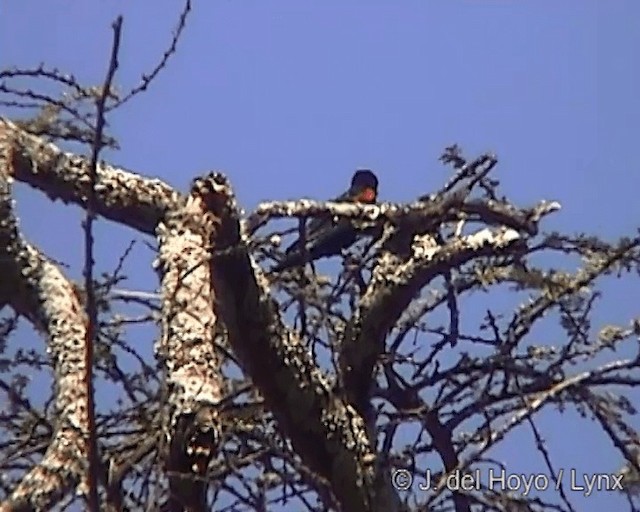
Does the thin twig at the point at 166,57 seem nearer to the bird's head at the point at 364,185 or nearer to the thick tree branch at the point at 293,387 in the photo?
the thick tree branch at the point at 293,387

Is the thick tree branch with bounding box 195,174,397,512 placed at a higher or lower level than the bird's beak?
lower

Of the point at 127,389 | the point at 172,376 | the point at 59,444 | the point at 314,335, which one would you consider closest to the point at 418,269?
the point at 314,335

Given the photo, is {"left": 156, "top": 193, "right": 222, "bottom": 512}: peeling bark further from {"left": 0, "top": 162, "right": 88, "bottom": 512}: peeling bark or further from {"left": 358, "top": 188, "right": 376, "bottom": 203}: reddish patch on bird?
{"left": 358, "top": 188, "right": 376, "bottom": 203}: reddish patch on bird

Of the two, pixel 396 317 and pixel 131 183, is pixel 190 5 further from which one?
pixel 396 317

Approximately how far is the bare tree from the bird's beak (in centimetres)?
72

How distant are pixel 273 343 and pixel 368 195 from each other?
1527 mm

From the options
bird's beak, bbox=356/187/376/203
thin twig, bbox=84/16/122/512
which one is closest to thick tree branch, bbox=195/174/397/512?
thin twig, bbox=84/16/122/512

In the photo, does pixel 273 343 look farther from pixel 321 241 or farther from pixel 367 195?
pixel 367 195

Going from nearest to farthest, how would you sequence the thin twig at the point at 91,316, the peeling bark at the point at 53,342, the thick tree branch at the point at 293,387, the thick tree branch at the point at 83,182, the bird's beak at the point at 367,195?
the thin twig at the point at 91,316 < the peeling bark at the point at 53,342 < the thick tree branch at the point at 293,387 < the thick tree branch at the point at 83,182 < the bird's beak at the point at 367,195

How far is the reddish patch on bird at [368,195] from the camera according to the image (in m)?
2.86

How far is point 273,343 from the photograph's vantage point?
4.91ft

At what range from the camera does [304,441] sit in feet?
5.10

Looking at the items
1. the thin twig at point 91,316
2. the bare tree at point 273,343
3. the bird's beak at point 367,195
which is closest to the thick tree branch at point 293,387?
the bare tree at point 273,343

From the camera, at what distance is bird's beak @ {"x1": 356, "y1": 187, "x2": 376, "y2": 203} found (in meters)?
2.85
